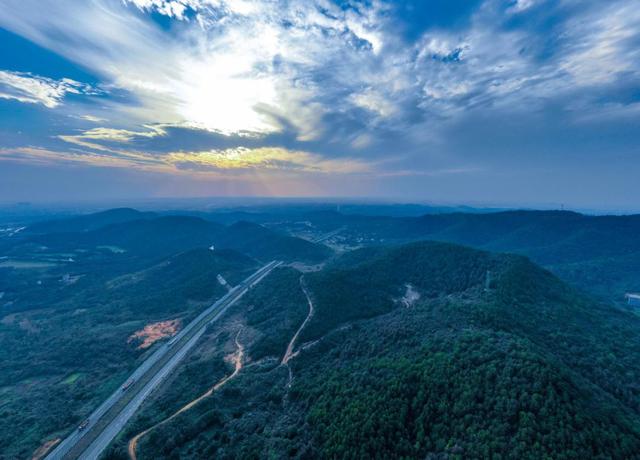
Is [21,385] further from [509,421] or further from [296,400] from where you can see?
[509,421]

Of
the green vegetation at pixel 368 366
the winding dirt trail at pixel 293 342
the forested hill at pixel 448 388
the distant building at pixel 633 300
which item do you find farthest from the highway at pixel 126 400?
the distant building at pixel 633 300

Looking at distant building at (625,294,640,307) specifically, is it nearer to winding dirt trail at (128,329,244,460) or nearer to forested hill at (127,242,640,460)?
forested hill at (127,242,640,460)

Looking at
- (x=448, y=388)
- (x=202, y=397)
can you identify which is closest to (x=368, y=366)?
(x=448, y=388)

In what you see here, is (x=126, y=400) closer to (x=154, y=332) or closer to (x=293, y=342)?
(x=154, y=332)

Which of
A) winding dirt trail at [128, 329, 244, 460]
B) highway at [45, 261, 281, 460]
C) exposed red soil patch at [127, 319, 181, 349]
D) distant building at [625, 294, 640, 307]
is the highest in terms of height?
distant building at [625, 294, 640, 307]

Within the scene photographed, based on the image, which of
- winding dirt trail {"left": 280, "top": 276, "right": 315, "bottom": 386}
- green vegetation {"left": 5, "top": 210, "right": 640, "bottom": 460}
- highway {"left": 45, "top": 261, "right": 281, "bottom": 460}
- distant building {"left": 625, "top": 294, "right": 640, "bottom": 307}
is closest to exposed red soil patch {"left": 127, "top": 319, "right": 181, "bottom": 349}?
green vegetation {"left": 5, "top": 210, "right": 640, "bottom": 460}

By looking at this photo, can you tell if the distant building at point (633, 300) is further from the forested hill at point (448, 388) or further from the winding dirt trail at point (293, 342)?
the winding dirt trail at point (293, 342)
